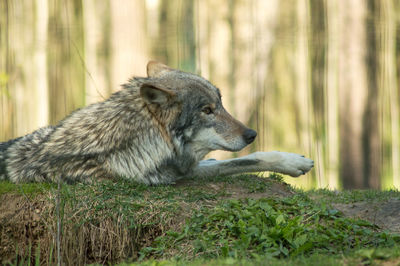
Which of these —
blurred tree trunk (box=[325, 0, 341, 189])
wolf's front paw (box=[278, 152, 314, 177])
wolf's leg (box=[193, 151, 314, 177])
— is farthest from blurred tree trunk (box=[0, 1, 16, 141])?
blurred tree trunk (box=[325, 0, 341, 189])

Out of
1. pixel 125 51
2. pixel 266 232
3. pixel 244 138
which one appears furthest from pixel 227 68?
pixel 266 232

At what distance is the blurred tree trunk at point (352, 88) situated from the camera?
659cm

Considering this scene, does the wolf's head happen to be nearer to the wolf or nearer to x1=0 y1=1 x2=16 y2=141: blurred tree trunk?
the wolf

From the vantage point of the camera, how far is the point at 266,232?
3.57 meters

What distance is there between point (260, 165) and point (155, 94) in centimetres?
156

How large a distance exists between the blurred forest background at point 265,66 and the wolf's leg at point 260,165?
1.22 meters

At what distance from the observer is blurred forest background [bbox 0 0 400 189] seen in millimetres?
6605

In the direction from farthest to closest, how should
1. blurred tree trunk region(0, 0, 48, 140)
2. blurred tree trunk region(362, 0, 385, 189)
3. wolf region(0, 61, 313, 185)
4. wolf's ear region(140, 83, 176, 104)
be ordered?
blurred tree trunk region(0, 0, 48, 140) → blurred tree trunk region(362, 0, 385, 189) → wolf region(0, 61, 313, 185) → wolf's ear region(140, 83, 176, 104)

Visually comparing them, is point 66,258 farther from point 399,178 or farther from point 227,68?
point 399,178

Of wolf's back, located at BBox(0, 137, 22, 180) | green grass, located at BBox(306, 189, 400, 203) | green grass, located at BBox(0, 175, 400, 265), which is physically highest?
wolf's back, located at BBox(0, 137, 22, 180)

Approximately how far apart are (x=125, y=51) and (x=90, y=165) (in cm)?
270

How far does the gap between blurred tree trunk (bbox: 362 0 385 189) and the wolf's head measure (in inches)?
98.5

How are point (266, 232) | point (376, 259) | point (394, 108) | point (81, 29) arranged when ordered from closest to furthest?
point (376, 259), point (266, 232), point (394, 108), point (81, 29)

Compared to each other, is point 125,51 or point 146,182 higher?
point 125,51
